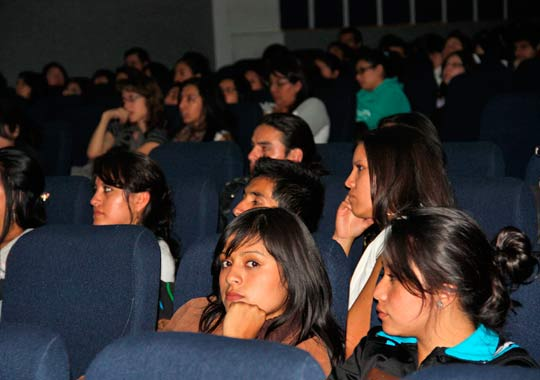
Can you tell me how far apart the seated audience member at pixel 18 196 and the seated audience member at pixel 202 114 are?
2074 millimetres

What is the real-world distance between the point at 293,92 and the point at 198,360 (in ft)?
14.7

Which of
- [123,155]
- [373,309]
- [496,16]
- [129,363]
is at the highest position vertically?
[496,16]

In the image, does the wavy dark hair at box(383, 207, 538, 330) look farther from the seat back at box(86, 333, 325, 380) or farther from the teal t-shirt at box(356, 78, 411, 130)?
the teal t-shirt at box(356, 78, 411, 130)

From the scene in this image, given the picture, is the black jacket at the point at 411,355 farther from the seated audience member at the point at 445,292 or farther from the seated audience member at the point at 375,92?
the seated audience member at the point at 375,92

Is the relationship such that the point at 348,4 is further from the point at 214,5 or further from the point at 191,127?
the point at 191,127

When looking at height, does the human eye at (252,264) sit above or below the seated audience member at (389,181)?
below

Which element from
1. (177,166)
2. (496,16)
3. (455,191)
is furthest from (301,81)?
(496,16)

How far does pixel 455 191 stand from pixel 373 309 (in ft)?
2.40

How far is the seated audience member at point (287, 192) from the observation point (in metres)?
2.97

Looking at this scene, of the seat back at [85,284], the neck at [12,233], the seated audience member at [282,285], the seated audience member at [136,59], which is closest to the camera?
the seated audience member at [282,285]

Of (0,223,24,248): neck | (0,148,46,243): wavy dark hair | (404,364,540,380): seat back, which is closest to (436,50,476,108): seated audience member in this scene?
(0,148,46,243): wavy dark hair

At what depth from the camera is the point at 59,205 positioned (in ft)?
12.2

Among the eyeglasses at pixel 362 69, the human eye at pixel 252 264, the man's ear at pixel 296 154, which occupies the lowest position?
the human eye at pixel 252 264

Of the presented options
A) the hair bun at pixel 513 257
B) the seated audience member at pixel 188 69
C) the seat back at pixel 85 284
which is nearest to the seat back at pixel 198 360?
the hair bun at pixel 513 257
